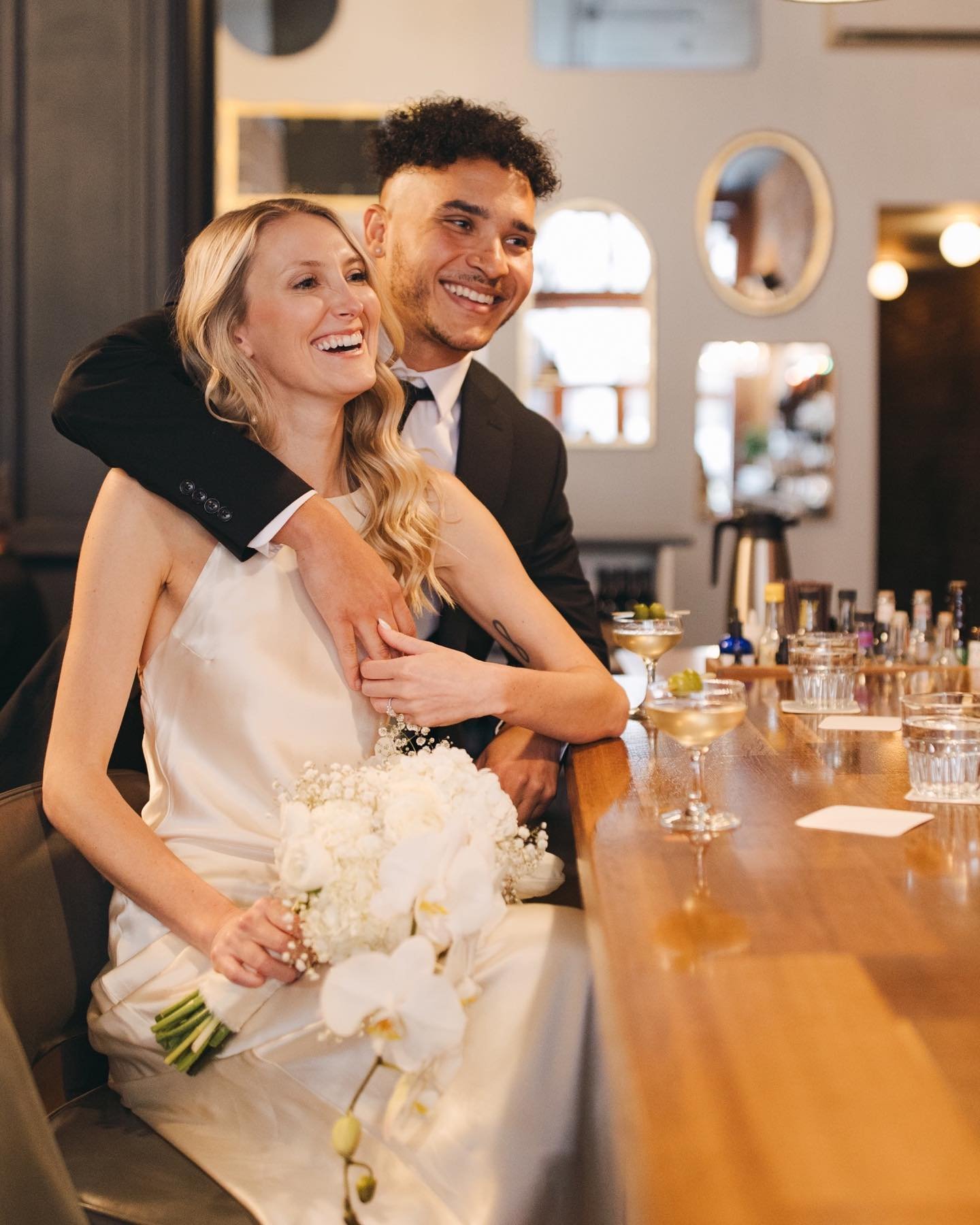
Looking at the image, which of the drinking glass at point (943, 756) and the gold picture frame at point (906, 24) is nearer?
the drinking glass at point (943, 756)

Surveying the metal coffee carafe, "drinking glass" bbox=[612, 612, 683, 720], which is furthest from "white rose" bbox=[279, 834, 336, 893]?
the metal coffee carafe

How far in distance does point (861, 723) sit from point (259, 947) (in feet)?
3.67

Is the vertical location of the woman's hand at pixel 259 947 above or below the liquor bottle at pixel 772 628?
below

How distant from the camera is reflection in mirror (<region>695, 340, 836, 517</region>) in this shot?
6.22 m

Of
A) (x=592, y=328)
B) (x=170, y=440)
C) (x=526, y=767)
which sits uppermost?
(x=592, y=328)

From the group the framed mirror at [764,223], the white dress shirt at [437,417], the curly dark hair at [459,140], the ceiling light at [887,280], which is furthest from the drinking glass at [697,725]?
the ceiling light at [887,280]

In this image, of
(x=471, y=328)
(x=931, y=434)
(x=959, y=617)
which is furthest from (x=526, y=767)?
(x=931, y=434)

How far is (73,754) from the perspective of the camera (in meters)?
1.62

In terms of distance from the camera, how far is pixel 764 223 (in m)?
6.21

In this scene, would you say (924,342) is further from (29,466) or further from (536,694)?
(536,694)

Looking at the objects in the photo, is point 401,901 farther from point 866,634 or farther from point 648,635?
point 866,634

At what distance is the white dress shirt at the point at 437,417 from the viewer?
8.73 ft

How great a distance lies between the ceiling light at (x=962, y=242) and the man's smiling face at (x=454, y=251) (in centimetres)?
427

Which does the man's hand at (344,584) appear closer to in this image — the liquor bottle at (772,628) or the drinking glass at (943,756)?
the drinking glass at (943,756)
